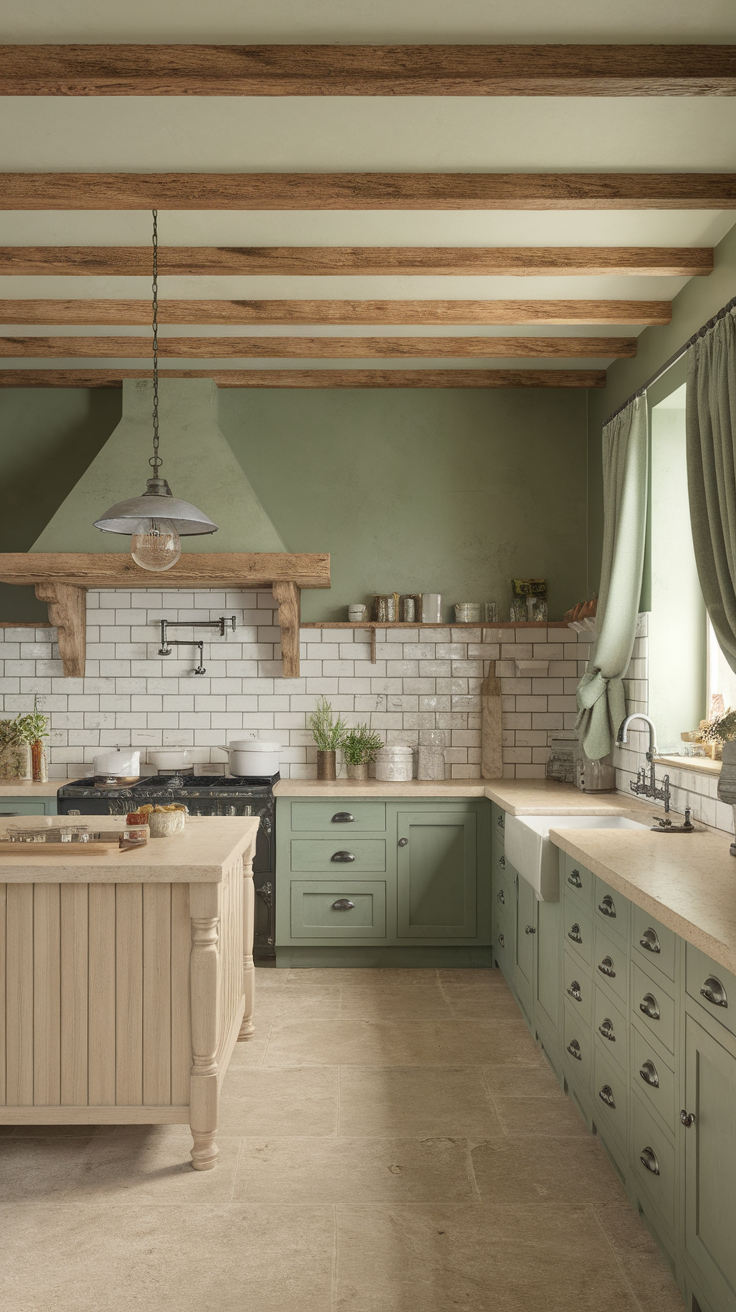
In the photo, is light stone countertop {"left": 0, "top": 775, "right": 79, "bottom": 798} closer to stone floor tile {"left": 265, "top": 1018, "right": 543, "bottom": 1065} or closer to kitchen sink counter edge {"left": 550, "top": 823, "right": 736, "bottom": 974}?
stone floor tile {"left": 265, "top": 1018, "right": 543, "bottom": 1065}

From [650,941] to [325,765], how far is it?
121 inches

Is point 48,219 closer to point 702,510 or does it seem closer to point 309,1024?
point 702,510

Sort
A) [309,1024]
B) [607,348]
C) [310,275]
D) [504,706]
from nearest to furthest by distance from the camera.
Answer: [310,275], [309,1024], [607,348], [504,706]

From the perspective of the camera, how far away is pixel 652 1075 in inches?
97.3

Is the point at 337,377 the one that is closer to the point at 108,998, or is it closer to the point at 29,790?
the point at 29,790

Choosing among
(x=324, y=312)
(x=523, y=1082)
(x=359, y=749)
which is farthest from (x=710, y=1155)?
(x=324, y=312)

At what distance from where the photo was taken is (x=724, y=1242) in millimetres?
1963

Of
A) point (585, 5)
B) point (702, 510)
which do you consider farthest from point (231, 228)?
point (702, 510)

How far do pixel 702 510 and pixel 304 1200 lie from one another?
2.59 metres

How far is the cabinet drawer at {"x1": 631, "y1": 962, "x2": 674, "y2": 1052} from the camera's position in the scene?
2363 millimetres

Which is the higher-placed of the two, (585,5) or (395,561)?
(585,5)

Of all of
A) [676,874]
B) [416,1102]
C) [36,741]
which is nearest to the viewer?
[676,874]

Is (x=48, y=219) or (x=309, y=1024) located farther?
(x=309, y=1024)

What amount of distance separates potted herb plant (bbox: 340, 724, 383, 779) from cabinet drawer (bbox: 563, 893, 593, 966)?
6.87ft
